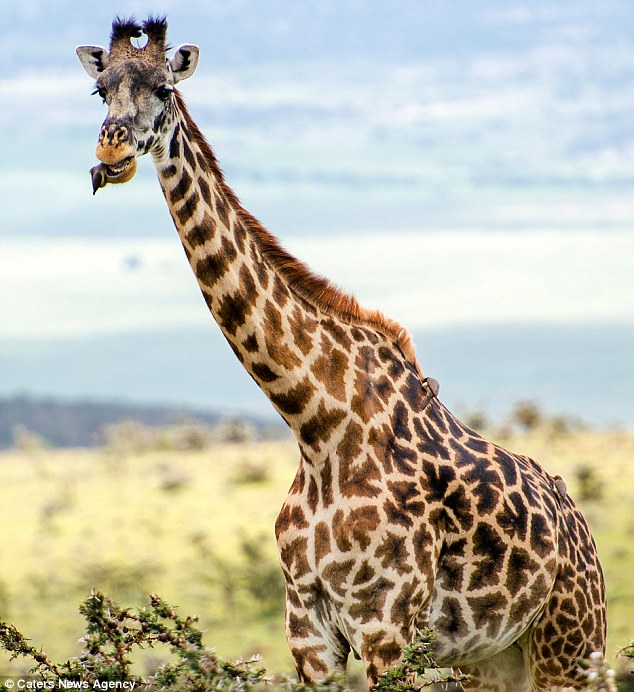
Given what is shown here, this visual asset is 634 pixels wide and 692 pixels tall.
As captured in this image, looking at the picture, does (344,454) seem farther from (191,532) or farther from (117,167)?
(191,532)

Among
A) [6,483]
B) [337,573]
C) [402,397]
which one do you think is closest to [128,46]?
[402,397]

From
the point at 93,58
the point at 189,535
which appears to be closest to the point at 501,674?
the point at 93,58

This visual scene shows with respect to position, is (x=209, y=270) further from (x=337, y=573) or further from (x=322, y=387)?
(x=337, y=573)

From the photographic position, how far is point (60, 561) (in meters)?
22.3

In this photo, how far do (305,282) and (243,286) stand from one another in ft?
1.39

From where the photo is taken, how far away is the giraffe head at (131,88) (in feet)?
17.8

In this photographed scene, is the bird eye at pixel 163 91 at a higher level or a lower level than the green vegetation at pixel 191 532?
lower

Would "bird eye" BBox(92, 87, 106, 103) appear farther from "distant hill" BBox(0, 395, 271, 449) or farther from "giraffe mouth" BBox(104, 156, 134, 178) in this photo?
"distant hill" BBox(0, 395, 271, 449)

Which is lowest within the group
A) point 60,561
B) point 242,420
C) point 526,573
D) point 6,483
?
point 526,573

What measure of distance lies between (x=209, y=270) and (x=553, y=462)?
18.9 m

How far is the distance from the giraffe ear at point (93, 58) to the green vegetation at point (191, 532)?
462 inches

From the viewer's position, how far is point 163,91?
18.6 feet

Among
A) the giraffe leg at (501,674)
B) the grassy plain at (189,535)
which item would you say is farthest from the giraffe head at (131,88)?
the grassy plain at (189,535)

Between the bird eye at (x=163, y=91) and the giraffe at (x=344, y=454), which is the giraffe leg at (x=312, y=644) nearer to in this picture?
the giraffe at (x=344, y=454)
